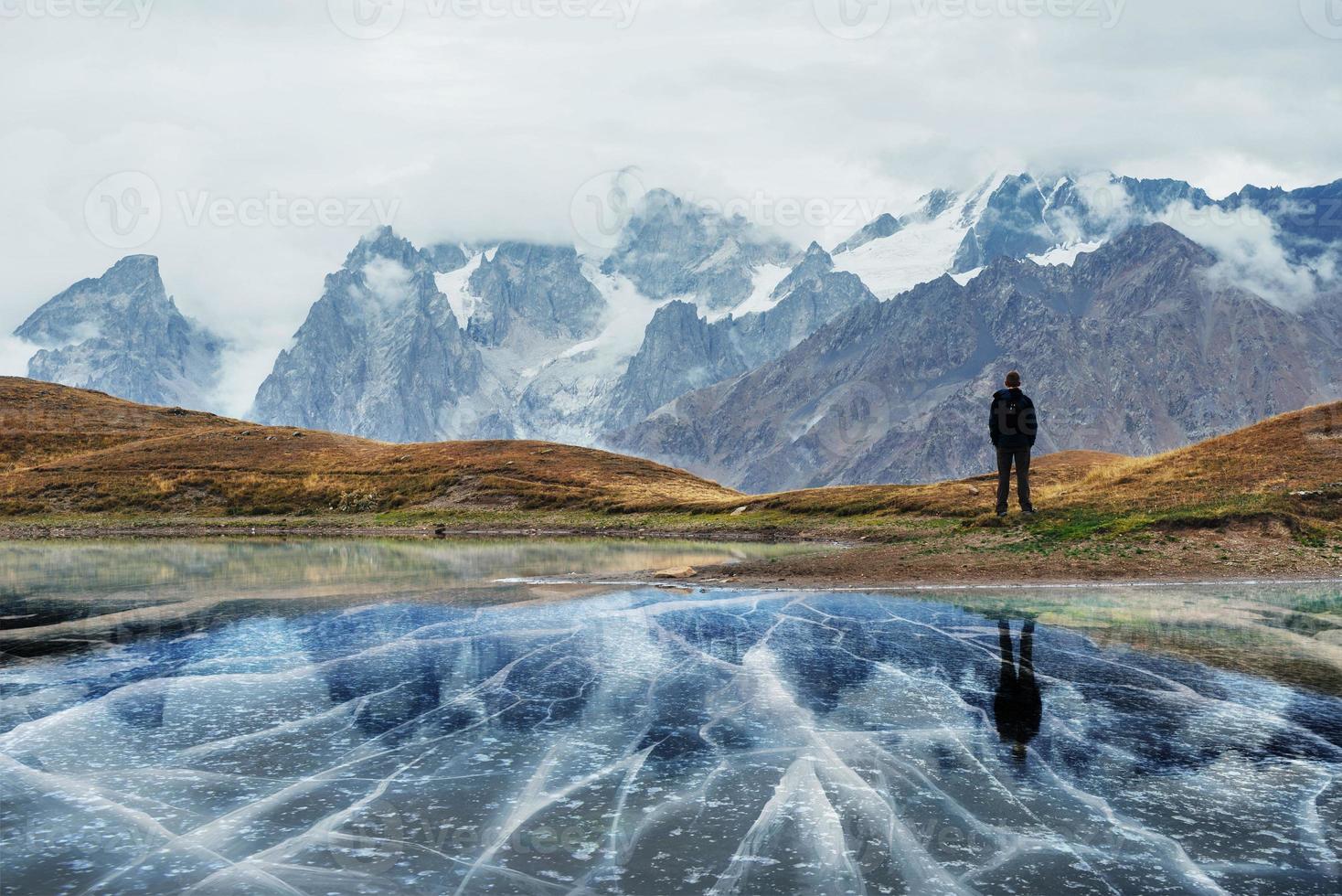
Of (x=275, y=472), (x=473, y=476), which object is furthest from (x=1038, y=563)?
(x=275, y=472)

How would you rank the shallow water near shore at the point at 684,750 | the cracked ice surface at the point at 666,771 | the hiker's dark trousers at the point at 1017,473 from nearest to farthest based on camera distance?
the cracked ice surface at the point at 666,771
the shallow water near shore at the point at 684,750
the hiker's dark trousers at the point at 1017,473

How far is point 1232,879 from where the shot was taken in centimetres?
1070

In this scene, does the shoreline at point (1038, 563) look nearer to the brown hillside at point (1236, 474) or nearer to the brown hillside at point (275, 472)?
the brown hillside at point (1236, 474)

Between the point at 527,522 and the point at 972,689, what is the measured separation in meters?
57.7

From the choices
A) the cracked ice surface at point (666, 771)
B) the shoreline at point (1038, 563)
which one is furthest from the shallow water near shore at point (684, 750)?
the shoreline at point (1038, 563)

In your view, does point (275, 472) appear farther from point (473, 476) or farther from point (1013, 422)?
point (1013, 422)

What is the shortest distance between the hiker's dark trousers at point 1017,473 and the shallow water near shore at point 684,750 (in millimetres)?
11828

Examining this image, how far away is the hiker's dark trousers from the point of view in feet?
131

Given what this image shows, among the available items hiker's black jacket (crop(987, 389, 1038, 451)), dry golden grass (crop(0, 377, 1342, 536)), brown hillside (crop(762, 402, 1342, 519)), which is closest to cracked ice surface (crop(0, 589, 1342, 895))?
hiker's black jacket (crop(987, 389, 1038, 451))

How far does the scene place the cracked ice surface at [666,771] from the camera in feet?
36.6

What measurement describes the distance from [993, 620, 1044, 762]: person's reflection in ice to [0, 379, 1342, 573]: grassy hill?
15491mm

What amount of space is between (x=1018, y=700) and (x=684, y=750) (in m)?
6.34

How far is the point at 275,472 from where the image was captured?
3952 inches

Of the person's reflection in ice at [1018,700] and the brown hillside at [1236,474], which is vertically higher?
the brown hillside at [1236,474]
